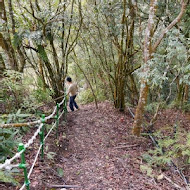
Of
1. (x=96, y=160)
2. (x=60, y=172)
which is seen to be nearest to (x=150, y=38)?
(x=96, y=160)

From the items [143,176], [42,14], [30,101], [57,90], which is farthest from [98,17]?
[143,176]

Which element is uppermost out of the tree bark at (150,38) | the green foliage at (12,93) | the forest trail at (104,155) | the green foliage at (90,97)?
the tree bark at (150,38)

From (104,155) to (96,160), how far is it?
0.34 m

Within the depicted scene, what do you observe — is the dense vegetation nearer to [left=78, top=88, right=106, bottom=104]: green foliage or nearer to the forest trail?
the forest trail

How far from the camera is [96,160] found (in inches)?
161

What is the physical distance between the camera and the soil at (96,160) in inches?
126

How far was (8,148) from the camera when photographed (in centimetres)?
278

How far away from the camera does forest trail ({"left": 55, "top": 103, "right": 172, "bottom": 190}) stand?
132 inches

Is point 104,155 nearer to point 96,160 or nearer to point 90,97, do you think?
point 96,160

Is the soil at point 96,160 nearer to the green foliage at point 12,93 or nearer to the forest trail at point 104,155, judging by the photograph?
the forest trail at point 104,155

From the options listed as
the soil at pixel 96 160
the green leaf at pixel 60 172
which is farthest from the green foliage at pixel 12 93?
the green leaf at pixel 60 172

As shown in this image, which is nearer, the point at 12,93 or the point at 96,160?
the point at 96,160

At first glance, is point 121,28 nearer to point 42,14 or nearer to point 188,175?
point 42,14

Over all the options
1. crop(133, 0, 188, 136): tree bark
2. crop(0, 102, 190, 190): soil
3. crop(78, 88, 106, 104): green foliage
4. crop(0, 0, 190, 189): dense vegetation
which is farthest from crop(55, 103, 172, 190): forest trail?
crop(78, 88, 106, 104): green foliage
